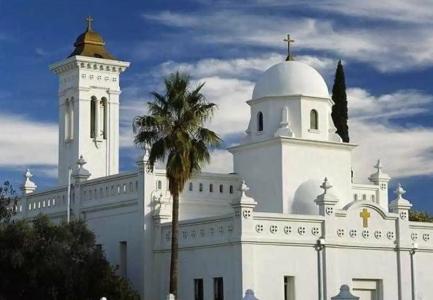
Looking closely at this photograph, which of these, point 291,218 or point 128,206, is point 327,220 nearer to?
point 291,218

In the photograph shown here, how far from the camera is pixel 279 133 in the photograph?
4841cm

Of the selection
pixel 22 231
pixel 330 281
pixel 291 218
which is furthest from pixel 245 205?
pixel 22 231

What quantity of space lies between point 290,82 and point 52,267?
13.4 m

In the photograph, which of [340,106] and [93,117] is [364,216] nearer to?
[340,106]

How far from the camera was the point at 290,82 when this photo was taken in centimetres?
4941

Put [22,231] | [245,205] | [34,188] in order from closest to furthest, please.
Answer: [245,205]
[22,231]
[34,188]

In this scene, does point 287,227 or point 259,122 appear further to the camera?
point 259,122

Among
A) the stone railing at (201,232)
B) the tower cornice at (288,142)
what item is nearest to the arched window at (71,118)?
the tower cornice at (288,142)

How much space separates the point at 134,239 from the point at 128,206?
4.89 feet

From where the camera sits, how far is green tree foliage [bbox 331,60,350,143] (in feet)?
195

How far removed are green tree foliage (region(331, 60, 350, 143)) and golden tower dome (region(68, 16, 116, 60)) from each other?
495 inches

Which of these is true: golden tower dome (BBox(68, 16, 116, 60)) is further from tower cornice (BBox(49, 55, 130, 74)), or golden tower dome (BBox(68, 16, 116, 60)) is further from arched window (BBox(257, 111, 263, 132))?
arched window (BBox(257, 111, 263, 132))

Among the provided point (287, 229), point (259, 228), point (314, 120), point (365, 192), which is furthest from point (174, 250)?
point (365, 192)

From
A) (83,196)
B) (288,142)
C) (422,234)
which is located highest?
(288,142)
